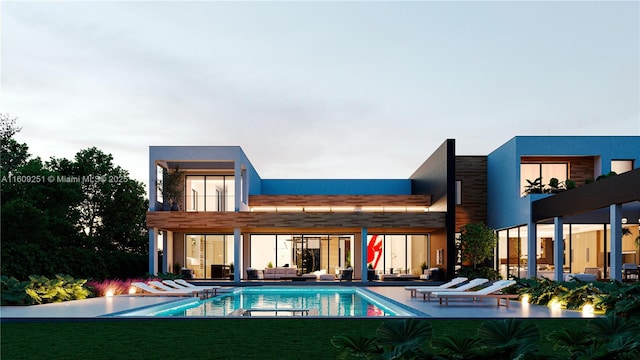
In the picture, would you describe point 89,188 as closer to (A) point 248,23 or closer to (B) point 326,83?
(B) point 326,83

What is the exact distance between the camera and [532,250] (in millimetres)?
21766

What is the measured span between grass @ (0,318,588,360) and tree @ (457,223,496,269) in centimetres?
1530

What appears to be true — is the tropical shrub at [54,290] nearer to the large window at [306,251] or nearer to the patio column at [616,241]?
the patio column at [616,241]

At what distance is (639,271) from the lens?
20.0 metres

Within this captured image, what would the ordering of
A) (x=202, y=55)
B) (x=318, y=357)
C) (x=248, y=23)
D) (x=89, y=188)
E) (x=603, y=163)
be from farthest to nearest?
(x=89, y=188) < (x=603, y=163) < (x=202, y=55) < (x=248, y=23) < (x=318, y=357)

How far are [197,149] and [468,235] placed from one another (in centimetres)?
1163

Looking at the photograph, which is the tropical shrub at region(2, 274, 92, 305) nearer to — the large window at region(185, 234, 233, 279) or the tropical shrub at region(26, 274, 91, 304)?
the tropical shrub at region(26, 274, 91, 304)

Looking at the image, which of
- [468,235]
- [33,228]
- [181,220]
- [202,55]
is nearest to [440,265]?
[468,235]

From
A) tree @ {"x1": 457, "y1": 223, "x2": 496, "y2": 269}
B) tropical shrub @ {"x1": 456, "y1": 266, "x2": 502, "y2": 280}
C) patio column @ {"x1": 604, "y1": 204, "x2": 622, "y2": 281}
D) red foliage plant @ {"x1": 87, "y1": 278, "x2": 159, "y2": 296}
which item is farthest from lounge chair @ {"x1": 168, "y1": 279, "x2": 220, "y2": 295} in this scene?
tree @ {"x1": 457, "y1": 223, "x2": 496, "y2": 269}

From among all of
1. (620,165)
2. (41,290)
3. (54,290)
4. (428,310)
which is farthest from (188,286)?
(620,165)

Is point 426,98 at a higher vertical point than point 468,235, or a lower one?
higher

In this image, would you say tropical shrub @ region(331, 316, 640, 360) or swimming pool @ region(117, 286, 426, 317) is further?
swimming pool @ region(117, 286, 426, 317)

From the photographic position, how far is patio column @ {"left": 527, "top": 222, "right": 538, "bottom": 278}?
21.7 metres

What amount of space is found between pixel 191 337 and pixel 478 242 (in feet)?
63.3
